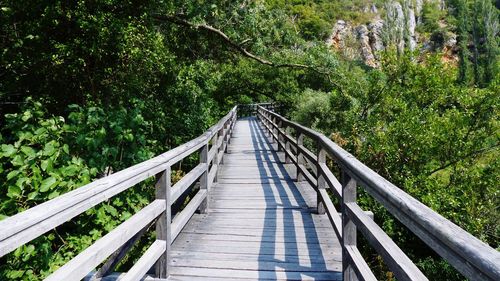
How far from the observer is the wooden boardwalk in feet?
10.8

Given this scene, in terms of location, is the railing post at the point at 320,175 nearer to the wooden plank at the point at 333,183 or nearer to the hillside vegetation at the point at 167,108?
the wooden plank at the point at 333,183

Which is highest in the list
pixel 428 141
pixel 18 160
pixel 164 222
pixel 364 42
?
pixel 364 42

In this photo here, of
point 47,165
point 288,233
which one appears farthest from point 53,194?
point 288,233

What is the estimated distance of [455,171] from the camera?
1223 cm

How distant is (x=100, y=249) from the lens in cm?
197

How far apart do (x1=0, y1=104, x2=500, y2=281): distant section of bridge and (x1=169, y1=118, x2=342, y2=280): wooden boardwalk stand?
0.01m

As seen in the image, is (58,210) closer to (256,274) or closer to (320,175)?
(256,274)

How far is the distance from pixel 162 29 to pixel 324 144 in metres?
7.01

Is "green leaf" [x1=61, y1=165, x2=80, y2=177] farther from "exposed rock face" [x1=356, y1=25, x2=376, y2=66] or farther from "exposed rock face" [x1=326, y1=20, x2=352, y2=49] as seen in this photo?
"exposed rock face" [x1=326, y1=20, x2=352, y2=49]

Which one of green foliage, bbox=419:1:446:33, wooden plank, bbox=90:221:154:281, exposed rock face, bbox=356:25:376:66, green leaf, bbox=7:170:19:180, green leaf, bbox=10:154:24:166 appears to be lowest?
wooden plank, bbox=90:221:154:281

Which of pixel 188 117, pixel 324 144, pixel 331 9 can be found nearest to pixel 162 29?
pixel 188 117

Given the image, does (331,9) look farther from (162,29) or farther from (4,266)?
(4,266)

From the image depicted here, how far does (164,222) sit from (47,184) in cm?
115

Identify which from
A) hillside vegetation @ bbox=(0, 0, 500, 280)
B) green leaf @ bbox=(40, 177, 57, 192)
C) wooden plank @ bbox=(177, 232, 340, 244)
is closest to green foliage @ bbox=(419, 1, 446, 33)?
hillside vegetation @ bbox=(0, 0, 500, 280)
